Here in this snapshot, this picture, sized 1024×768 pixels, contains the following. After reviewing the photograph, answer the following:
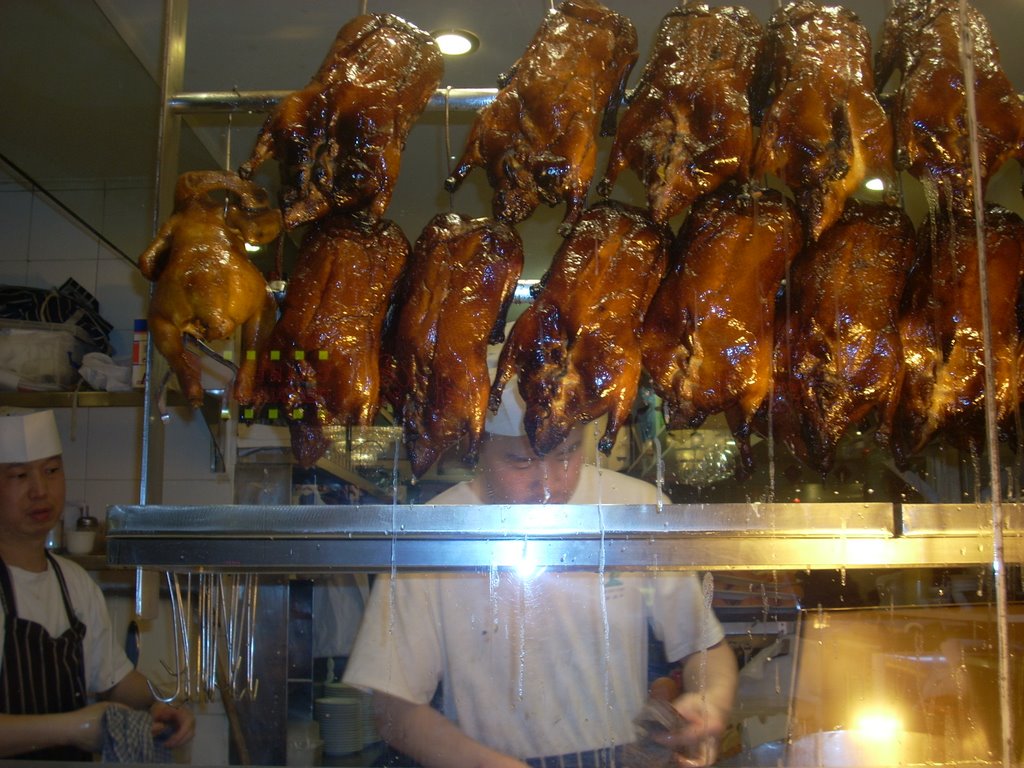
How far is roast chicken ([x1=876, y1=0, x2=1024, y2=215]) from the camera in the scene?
72.5 inches

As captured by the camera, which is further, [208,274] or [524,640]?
[524,640]

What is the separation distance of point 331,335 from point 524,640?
3.71 ft

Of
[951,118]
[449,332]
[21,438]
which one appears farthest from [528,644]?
[21,438]

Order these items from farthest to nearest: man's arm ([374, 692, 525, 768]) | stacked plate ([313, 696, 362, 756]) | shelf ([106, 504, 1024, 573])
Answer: stacked plate ([313, 696, 362, 756])
man's arm ([374, 692, 525, 768])
shelf ([106, 504, 1024, 573])

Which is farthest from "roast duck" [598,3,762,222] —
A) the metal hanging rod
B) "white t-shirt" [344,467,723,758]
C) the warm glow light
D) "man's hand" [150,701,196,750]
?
"man's hand" [150,701,196,750]

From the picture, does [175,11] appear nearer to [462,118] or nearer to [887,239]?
[462,118]

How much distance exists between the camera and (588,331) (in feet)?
5.97

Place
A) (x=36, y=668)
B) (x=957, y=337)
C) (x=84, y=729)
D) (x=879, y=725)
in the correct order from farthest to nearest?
(x=36, y=668) → (x=84, y=729) → (x=879, y=725) → (x=957, y=337)

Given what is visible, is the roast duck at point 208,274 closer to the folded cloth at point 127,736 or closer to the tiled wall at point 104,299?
the folded cloth at point 127,736

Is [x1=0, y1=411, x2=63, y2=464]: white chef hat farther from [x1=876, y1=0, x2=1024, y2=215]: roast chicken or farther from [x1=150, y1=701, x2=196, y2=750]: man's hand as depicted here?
[x1=876, y1=0, x2=1024, y2=215]: roast chicken

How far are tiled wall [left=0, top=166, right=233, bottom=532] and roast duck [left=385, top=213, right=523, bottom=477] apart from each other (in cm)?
178

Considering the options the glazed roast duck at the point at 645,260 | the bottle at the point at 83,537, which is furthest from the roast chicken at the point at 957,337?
the bottle at the point at 83,537

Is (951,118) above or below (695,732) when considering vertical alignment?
above

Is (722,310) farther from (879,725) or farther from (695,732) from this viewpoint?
(879,725)
